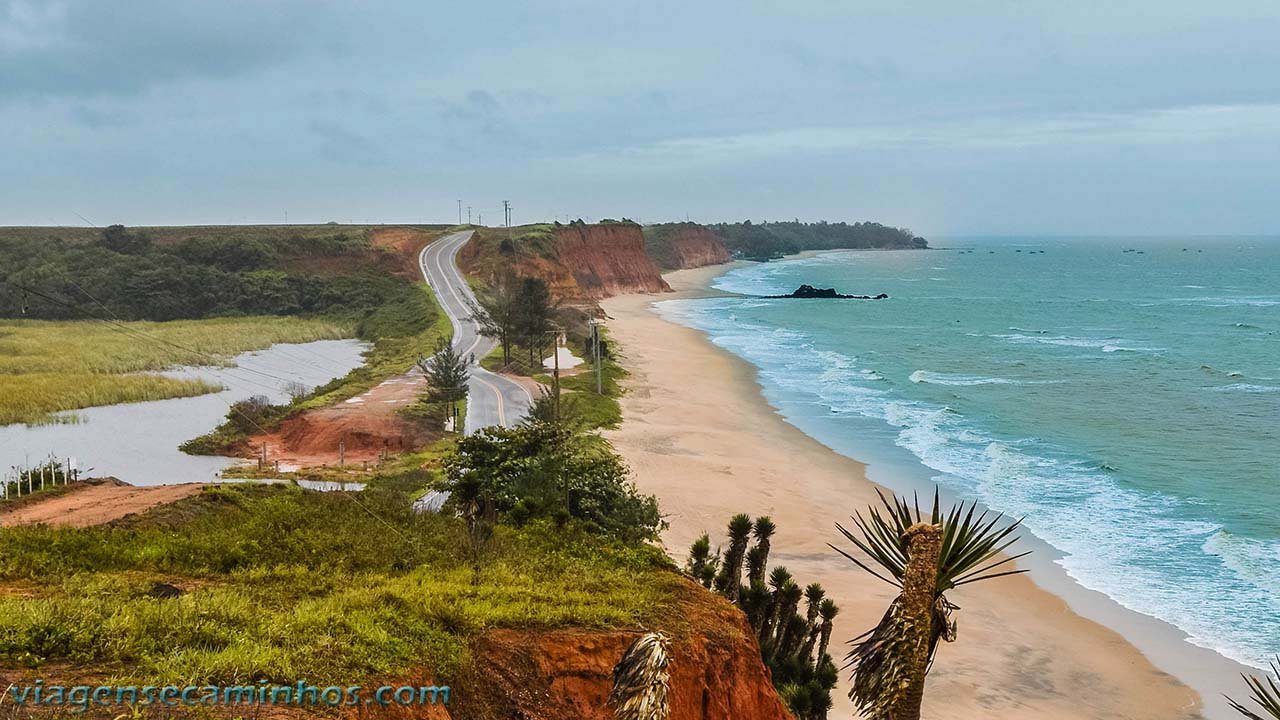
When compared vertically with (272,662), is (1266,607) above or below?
below

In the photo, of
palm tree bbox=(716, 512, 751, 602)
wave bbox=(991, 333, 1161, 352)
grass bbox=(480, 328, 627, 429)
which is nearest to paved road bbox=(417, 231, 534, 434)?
grass bbox=(480, 328, 627, 429)

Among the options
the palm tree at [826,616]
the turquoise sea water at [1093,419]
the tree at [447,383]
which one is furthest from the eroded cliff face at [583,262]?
the palm tree at [826,616]

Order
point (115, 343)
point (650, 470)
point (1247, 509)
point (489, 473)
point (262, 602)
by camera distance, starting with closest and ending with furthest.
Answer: point (262, 602), point (489, 473), point (1247, 509), point (650, 470), point (115, 343)

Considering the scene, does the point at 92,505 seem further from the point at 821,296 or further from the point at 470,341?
the point at 821,296

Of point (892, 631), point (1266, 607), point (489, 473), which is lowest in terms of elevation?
point (1266, 607)

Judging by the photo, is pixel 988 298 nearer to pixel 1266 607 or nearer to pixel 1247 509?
pixel 1247 509

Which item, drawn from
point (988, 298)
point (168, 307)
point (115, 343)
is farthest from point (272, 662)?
point (988, 298)
